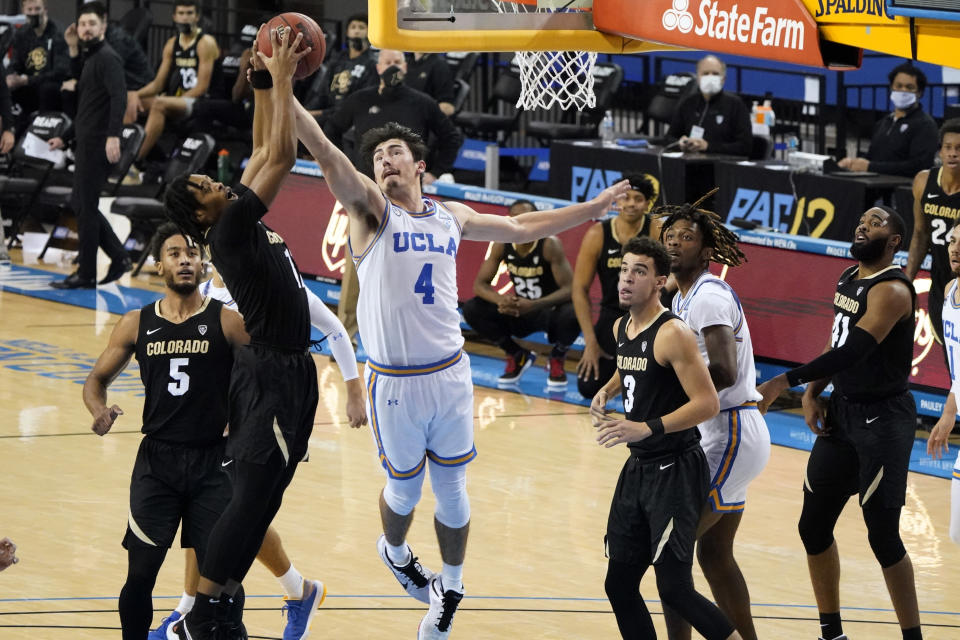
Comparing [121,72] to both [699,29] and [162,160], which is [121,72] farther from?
[699,29]

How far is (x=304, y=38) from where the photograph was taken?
19.7ft

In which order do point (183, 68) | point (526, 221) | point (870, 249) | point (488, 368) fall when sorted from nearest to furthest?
point (870, 249), point (526, 221), point (488, 368), point (183, 68)

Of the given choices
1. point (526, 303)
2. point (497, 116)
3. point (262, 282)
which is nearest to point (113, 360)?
point (262, 282)

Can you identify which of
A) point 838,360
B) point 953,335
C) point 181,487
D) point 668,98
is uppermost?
point 668,98

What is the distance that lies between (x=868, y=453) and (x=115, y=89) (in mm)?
10132

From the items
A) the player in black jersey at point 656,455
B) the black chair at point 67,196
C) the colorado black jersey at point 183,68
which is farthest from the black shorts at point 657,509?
the colorado black jersey at point 183,68

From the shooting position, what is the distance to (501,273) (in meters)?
13.0

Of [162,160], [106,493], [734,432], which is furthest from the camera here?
[162,160]

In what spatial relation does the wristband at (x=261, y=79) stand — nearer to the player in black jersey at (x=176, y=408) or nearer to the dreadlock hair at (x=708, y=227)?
the player in black jersey at (x=176, y=408)

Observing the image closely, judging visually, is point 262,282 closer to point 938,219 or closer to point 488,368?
point 938,219

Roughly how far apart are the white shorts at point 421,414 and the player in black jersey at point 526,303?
527cm

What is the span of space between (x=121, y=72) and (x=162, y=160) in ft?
10.3

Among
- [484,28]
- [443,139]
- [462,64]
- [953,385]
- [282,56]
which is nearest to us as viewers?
[282,56]

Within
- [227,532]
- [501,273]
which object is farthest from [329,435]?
[227,532]
